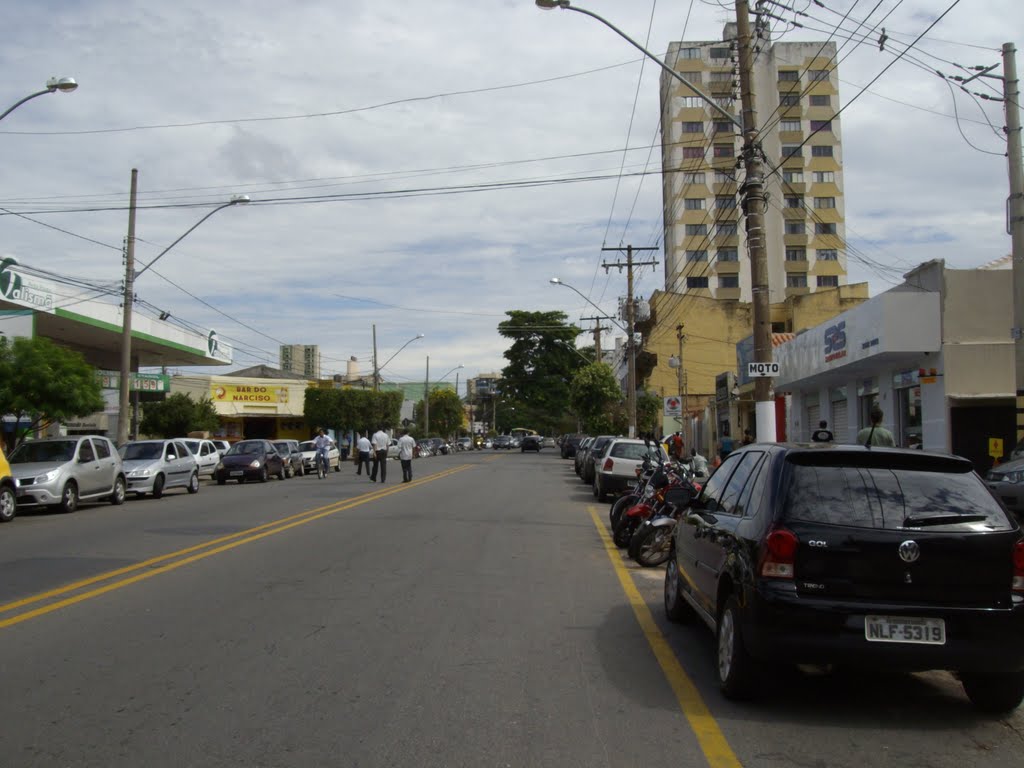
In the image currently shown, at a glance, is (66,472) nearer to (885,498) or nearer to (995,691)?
(885,498)

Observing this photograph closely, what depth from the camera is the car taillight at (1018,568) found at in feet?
17.7

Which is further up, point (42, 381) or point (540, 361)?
point (540, 361)

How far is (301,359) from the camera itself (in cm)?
10869

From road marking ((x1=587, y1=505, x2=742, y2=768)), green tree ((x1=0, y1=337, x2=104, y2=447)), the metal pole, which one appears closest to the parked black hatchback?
road marking ((x1=587, y1=505, x2=742, y2=768))

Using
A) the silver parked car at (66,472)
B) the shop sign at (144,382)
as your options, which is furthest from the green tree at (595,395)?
the silver parked car at (66,472)

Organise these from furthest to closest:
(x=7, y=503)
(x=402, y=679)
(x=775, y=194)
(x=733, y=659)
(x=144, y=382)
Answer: (x=775, y=194), (x=144, y=382), (x=7, y=503), (x=402, y=679), (x=733, y=659)

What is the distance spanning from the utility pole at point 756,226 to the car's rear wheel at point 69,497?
14273mm

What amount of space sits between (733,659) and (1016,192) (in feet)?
46.5

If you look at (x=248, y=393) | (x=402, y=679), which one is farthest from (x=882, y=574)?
(x=248, y=393)

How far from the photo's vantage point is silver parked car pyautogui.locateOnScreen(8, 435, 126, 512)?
19.4 meters

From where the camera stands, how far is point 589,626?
8133mm

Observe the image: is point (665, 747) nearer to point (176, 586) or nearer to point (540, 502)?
point (176, 586)

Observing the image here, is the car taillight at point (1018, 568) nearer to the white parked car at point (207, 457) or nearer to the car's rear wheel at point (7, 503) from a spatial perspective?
the car's rear wheel at point (7, 503)

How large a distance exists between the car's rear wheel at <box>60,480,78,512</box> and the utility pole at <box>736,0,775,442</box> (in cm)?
1427
